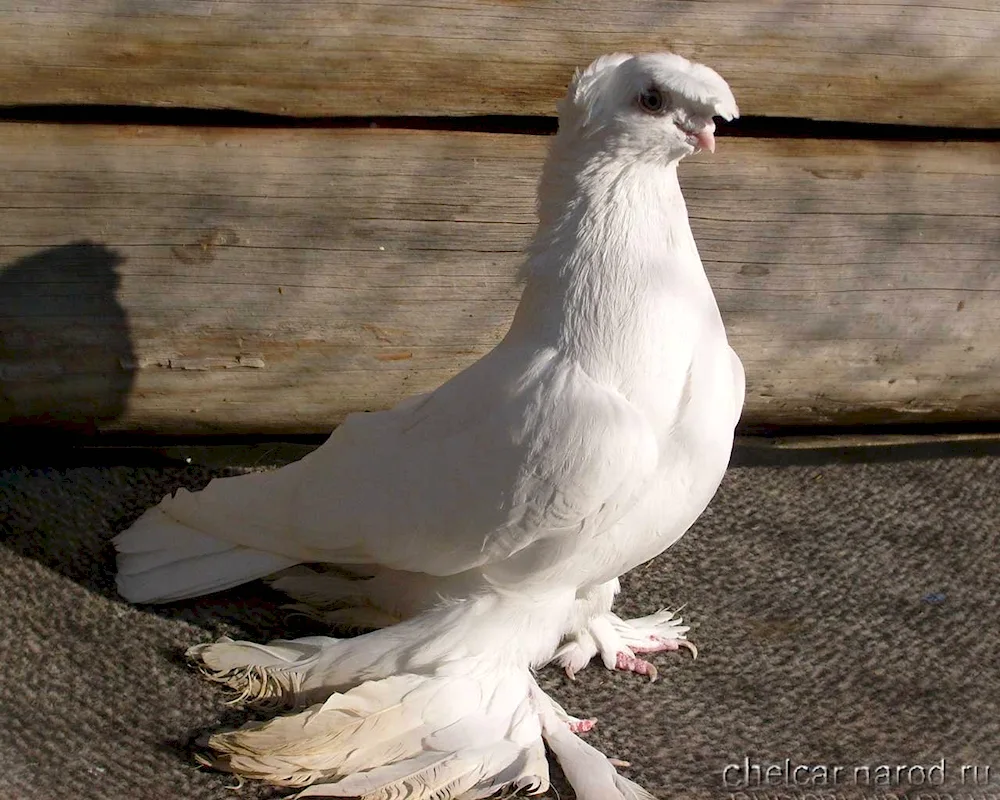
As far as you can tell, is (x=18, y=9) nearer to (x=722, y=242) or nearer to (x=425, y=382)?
(x=425, y=382)

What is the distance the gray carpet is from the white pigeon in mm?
109

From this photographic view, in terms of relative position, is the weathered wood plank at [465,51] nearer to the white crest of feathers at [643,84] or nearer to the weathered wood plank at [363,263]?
the weathered wood plank at [363,263]

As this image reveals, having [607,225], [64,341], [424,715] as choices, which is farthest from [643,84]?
[64,341]

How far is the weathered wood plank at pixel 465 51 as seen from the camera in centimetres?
192

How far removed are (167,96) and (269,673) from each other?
1076mm

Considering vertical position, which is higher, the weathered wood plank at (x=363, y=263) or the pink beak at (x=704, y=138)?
the pink beak at (x=704, y=138)

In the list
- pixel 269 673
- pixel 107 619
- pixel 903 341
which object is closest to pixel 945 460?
pixel 903 341

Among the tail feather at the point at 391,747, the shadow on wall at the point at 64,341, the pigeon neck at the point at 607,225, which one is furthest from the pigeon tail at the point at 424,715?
the shadow on wall at the point at 64,341

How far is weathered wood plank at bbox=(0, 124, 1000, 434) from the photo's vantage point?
205 centimetres

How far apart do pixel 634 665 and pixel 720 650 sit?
176 millimetres

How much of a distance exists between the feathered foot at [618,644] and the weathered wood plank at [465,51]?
3.30 feet

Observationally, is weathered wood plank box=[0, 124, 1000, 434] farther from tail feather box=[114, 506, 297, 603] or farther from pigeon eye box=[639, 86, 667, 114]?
pigeon eye box=[639, 86, 667, 114]

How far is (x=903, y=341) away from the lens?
2.38 m

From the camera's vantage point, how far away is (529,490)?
1463mm
